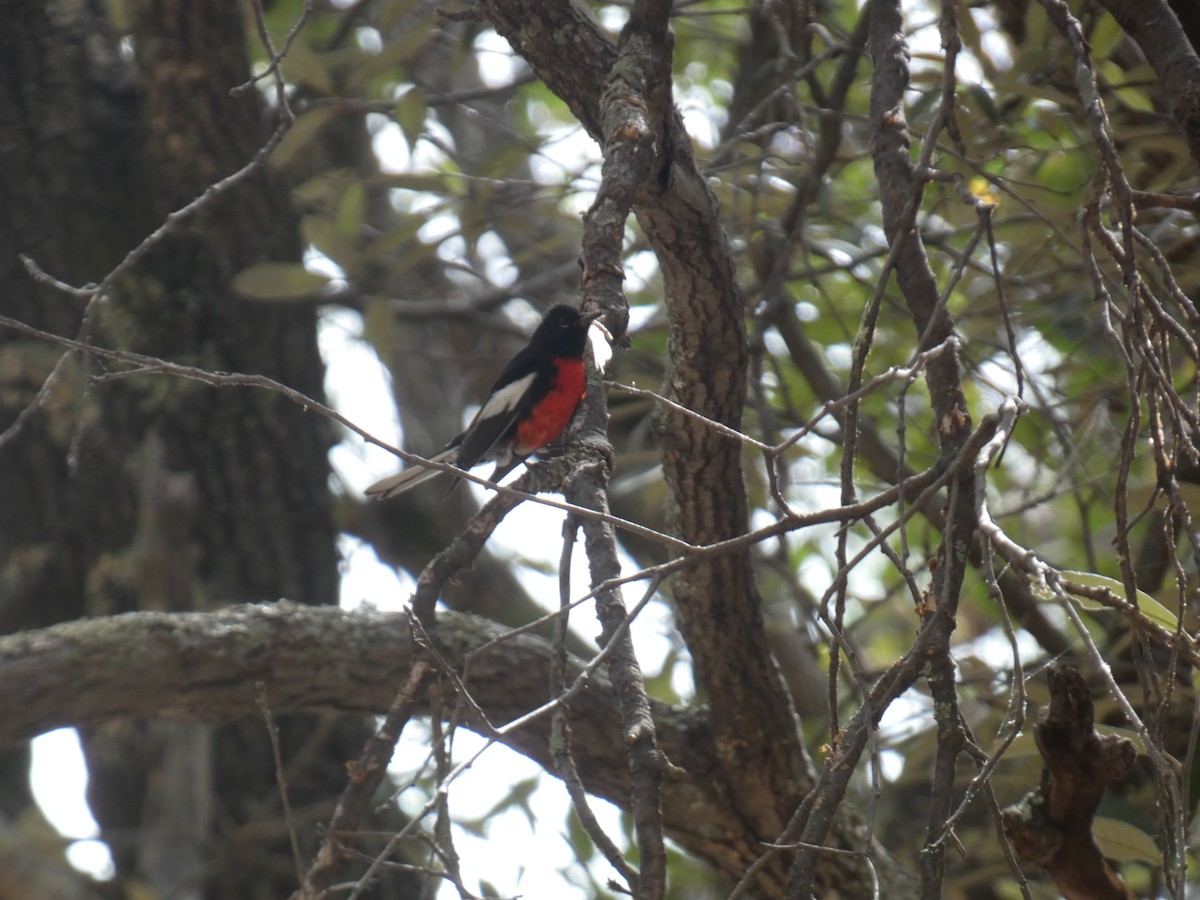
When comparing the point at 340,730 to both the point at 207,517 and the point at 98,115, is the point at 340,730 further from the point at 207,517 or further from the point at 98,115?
the point at 98,115

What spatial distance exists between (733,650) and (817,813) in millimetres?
1536

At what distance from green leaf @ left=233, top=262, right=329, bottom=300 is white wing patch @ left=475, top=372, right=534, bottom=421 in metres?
0.74

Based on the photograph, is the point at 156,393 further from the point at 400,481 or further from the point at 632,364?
the point at 632,364

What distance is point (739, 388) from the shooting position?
3.04m

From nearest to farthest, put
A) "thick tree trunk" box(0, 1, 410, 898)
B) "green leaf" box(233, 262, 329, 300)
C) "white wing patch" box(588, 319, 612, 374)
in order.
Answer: "white wing patch" box(588, 319, 612, 374) → "green leaf" box(233, 262, 329, 300) → "thick tree trunk" box(0, 1, 410, 898)

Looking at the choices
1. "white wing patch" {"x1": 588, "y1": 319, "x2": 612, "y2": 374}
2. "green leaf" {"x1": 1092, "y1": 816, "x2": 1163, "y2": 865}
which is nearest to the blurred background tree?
"green leaf" {"x1": 1092, "y1": 816, "x2": 1163, "y2": 865}

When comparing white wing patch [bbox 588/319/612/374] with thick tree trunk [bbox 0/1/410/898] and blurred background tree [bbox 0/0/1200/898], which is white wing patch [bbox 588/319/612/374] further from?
thick tree trunk [bbox 0/1/410/898]

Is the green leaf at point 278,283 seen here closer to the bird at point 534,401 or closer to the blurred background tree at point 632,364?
the blurred background tree at point 632,364

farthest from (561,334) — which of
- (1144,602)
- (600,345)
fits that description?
(1144,602)

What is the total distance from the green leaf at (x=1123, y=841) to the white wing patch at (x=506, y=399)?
253 centimetres

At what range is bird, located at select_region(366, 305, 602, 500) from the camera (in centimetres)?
454

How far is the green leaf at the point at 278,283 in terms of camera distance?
4.46 meters

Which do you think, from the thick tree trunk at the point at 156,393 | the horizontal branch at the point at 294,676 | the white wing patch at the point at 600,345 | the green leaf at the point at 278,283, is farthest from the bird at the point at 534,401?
the white wing patch at the point at 600,345

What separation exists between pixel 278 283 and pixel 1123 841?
3309mm
